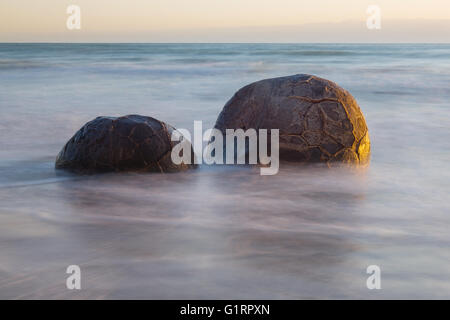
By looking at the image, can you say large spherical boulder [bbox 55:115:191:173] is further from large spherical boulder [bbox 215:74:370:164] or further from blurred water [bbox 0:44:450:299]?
large spherical boulder [bbox 215:74:370:164]

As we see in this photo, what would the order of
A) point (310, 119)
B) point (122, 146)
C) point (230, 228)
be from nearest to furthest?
point (230, 228) → point (122, 146) → point (310, 119)

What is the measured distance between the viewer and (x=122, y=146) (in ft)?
12.4

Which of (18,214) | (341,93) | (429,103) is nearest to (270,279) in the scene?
(18,214)

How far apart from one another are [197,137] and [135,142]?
1.98 metres

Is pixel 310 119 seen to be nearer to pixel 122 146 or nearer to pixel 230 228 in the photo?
pixel 122 146

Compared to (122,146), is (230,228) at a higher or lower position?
lower

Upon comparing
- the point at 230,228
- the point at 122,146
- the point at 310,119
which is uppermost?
the point at 310,119

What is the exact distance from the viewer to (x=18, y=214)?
309cm

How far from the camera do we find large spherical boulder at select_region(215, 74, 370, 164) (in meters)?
4.03

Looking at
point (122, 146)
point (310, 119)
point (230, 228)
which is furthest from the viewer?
point (310, 119)

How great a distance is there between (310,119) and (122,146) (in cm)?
127

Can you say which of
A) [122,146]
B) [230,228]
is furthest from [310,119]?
[230,228]

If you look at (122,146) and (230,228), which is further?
(122,146)
